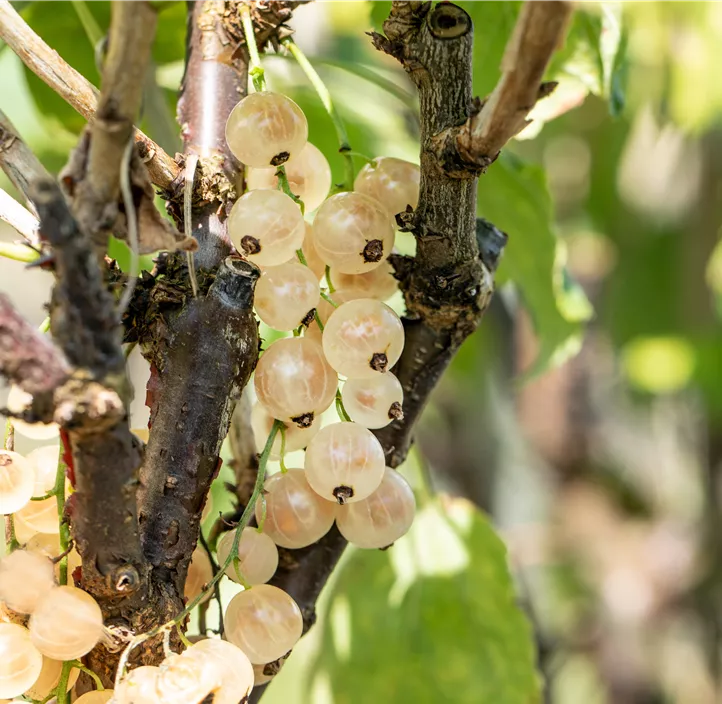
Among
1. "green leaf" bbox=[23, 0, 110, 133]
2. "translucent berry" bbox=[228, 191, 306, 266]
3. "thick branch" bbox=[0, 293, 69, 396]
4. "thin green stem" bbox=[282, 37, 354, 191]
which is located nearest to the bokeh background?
"green leaf" bbox=[23, 0, 110, 133]

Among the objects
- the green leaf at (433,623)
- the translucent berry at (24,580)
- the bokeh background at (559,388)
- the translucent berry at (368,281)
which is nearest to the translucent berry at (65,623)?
the translucent berry at (24,580)

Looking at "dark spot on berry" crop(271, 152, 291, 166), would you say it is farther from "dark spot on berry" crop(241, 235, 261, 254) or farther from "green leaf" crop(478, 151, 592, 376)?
"green leaf" crop(478, 151, 592, 376)

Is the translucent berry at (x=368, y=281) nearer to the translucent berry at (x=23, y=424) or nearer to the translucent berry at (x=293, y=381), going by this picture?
the translucent berry at (x=293, y=381)

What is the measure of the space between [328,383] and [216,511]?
323 mm

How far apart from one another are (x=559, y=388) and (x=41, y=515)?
2959 mm

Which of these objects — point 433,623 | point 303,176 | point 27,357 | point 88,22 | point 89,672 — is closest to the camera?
point 27,357

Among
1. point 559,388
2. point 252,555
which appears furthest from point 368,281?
point 559,388

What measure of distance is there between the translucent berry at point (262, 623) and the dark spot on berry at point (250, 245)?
162mm

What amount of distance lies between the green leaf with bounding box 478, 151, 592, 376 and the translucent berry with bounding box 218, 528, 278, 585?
16.0 inches

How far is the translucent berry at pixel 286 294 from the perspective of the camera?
0.41 metres

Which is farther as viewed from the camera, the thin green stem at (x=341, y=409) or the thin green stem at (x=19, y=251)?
the thin green stem at (x=341, y=409)

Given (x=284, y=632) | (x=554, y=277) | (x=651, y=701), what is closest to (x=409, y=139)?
(x=554, y=277)

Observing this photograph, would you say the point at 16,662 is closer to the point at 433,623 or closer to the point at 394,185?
the point at 394,185

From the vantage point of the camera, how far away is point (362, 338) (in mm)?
404
